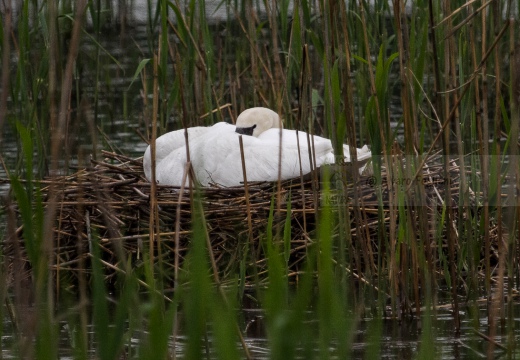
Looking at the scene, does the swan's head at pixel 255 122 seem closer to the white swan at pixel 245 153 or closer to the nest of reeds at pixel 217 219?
the white swan at pixel 245 153

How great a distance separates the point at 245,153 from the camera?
3771 millimetres

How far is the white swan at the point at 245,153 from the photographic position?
145 inches

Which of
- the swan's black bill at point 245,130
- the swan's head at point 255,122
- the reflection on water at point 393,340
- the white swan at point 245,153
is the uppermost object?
the swan's head at point 255,122

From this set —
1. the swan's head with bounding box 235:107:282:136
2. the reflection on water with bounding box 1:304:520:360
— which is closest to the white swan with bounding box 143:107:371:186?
the swan's head with bounding box 235:107:282:136

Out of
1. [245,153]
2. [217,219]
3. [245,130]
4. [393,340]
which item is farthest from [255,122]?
[393,340]

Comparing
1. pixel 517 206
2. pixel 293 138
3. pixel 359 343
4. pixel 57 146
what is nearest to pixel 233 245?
pixel 293 138

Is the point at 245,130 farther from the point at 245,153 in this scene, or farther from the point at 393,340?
the point at 393,340

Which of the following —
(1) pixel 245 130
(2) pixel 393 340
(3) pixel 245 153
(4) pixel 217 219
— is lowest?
(2) pixel 393 340

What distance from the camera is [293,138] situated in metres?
3.78

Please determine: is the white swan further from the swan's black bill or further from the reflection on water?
the reflection on water

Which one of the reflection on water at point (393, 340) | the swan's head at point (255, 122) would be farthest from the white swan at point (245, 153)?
the reflection on water at point (393, 340)

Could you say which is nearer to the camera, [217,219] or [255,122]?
[217,219]

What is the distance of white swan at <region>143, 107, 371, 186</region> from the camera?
12.1ft

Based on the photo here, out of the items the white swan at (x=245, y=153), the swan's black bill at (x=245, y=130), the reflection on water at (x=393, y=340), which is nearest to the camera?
the reflection on water at (x=393, y=340)
